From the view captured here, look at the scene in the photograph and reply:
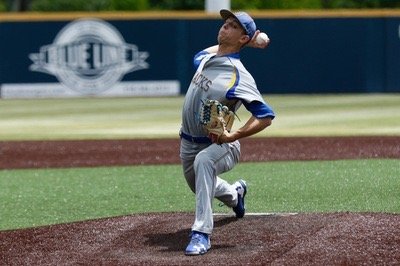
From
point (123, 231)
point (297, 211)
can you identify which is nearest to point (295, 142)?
point (297, 211)

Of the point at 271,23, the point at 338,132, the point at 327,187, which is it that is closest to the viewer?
the point at 327,187

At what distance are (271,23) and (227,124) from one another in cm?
1770

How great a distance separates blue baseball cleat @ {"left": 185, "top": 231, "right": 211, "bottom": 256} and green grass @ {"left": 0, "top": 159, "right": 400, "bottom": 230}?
2.00m

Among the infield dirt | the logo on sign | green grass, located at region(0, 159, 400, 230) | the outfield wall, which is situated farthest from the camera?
the outfield wall

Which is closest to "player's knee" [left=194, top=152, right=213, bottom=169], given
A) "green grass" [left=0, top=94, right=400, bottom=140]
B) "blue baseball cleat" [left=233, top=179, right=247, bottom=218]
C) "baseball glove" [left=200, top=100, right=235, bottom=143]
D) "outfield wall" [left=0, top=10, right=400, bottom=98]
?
"baseball glove" [left=200, top=100, right=235, bottom=143]

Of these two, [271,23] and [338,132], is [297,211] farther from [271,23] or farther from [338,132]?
[271,23]

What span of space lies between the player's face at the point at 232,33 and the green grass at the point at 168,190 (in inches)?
86.4

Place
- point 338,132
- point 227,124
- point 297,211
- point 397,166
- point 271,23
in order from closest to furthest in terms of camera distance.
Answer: point 227,124
point 297,211
point 397,166
point 338,132
point 271,23

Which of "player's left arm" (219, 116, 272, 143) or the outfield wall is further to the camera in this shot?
the outfield wall

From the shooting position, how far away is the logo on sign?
2408 centimetres

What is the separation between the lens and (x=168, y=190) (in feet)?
34.5

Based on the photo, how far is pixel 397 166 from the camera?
460 inches

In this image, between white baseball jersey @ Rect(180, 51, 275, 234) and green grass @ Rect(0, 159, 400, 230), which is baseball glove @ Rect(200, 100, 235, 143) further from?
green grass @ Rect(0, 159, 400, 230)

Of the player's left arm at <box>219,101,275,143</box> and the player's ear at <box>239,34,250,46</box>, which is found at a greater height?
the player's ear at <box>239,34,250,46</box>
